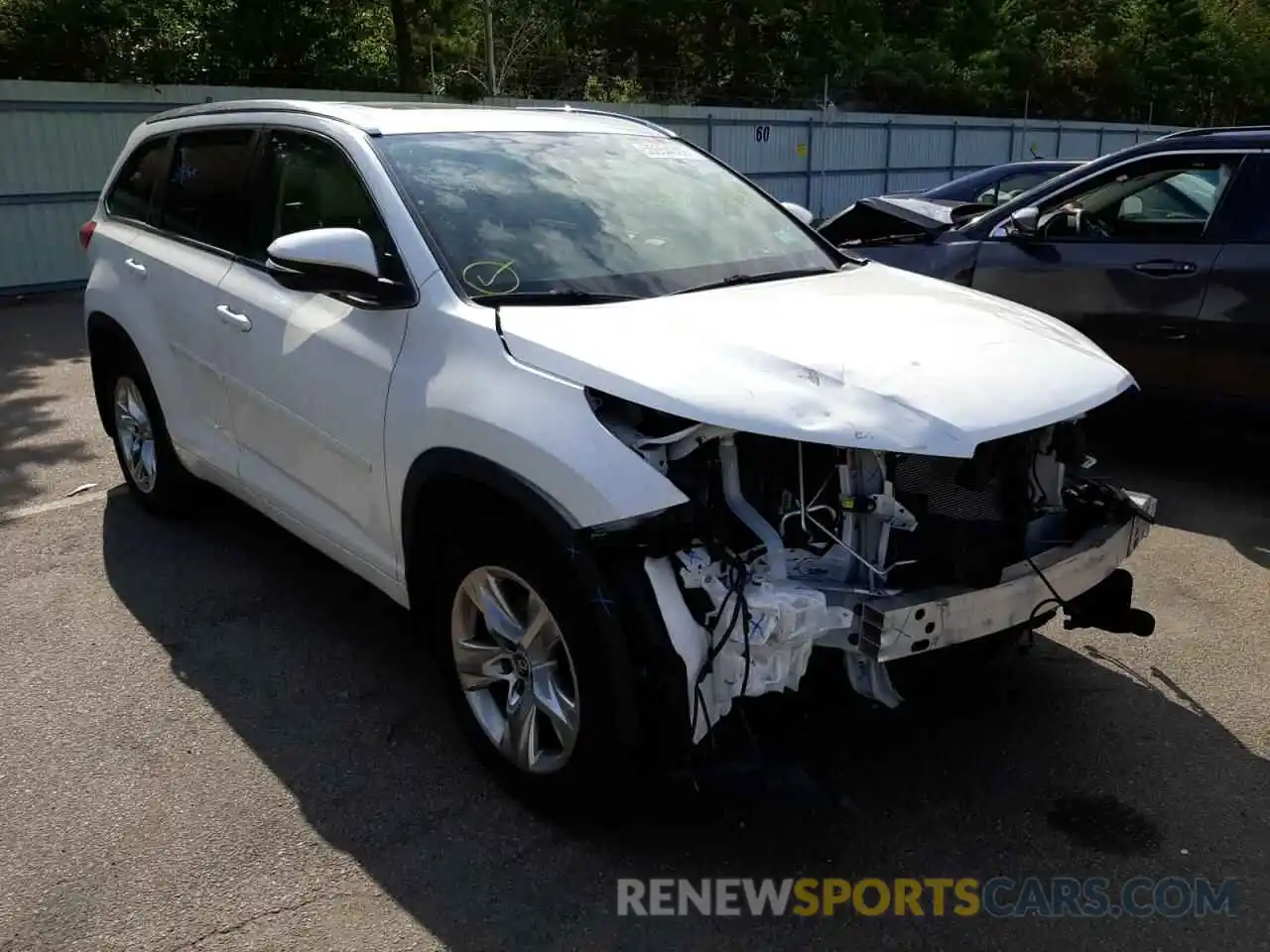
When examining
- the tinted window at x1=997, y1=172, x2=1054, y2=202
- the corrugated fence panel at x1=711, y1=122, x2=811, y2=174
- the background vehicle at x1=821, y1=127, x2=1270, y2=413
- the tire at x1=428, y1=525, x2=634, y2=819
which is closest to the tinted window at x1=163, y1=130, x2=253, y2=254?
the tire at x1=428, y1=525, x2=634, y2=819

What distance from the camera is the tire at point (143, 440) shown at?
4910mm

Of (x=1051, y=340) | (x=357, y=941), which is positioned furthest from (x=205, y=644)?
(x=1051, y=340)

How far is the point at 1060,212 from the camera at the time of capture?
6086mm

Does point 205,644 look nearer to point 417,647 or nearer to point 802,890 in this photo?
point 417,647

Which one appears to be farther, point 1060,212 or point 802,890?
point 1060,212

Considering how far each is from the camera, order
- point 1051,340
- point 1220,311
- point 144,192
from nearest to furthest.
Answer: point 1051,340 → point 144,192 → point 1220,311

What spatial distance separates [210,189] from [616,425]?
2.69m

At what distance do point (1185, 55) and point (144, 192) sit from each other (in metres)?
43.8

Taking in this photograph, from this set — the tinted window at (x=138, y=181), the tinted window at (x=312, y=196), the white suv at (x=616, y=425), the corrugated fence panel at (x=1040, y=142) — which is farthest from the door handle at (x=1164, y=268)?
the corrugated fence panel at (x=1040, y=142)

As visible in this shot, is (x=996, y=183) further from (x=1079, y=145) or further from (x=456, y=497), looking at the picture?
(x=1079, y=145)

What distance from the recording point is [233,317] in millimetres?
4027

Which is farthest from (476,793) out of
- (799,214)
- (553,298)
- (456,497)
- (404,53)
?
(404,53)

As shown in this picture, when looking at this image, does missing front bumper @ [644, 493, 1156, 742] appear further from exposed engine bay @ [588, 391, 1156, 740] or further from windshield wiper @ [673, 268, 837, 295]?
windshield wiper @ [673, 268, 837, 295]

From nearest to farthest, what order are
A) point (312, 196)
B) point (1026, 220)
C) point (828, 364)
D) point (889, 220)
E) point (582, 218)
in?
point (828, 364) < point (582, 218) < point (312, 196) < point (1026, 220) < point (889, 220)
